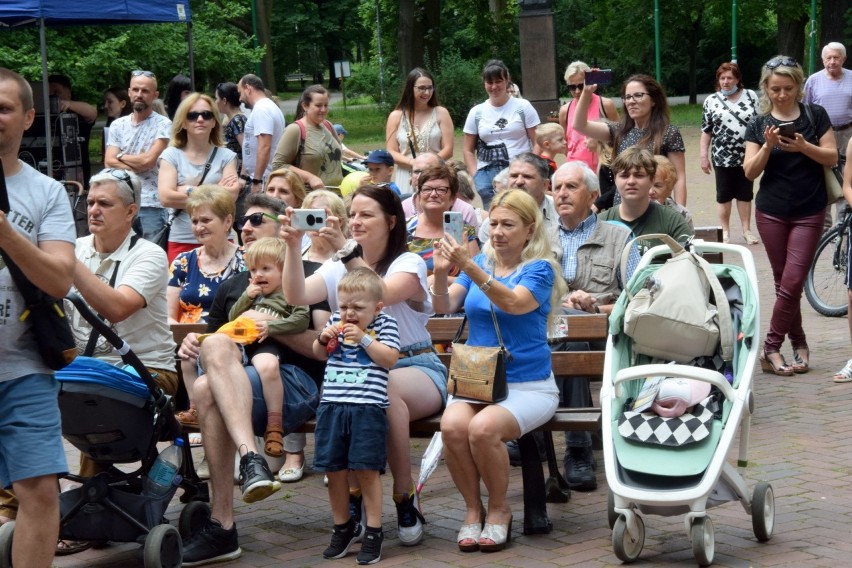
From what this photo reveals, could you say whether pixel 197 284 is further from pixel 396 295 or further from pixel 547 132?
pixel 547 132

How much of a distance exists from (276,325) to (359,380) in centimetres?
77

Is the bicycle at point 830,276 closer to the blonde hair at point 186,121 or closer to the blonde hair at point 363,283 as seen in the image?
the blonde hair at point 186,121

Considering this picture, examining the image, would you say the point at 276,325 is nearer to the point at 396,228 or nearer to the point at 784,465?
the point at 396,228

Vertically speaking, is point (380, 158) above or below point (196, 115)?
below

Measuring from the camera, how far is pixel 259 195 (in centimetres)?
716

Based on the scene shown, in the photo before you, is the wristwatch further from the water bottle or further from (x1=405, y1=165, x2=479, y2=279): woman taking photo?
(x1=405, y1=165, x2=479, y2=279): woman taking photo

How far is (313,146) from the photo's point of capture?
1034 cm

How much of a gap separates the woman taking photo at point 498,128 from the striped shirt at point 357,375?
5.54 m

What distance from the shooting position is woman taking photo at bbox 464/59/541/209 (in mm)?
10773

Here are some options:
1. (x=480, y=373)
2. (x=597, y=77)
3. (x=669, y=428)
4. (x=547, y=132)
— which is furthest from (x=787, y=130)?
(x=480, y=373)

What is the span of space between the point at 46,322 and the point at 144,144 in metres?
6.08

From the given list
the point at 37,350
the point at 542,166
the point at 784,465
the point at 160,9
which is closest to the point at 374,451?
the point at 37,350

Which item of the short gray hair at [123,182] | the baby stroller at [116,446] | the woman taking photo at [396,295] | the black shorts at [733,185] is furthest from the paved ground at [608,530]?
the black shorts at [733,185]

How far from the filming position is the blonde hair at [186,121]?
8789 mm
